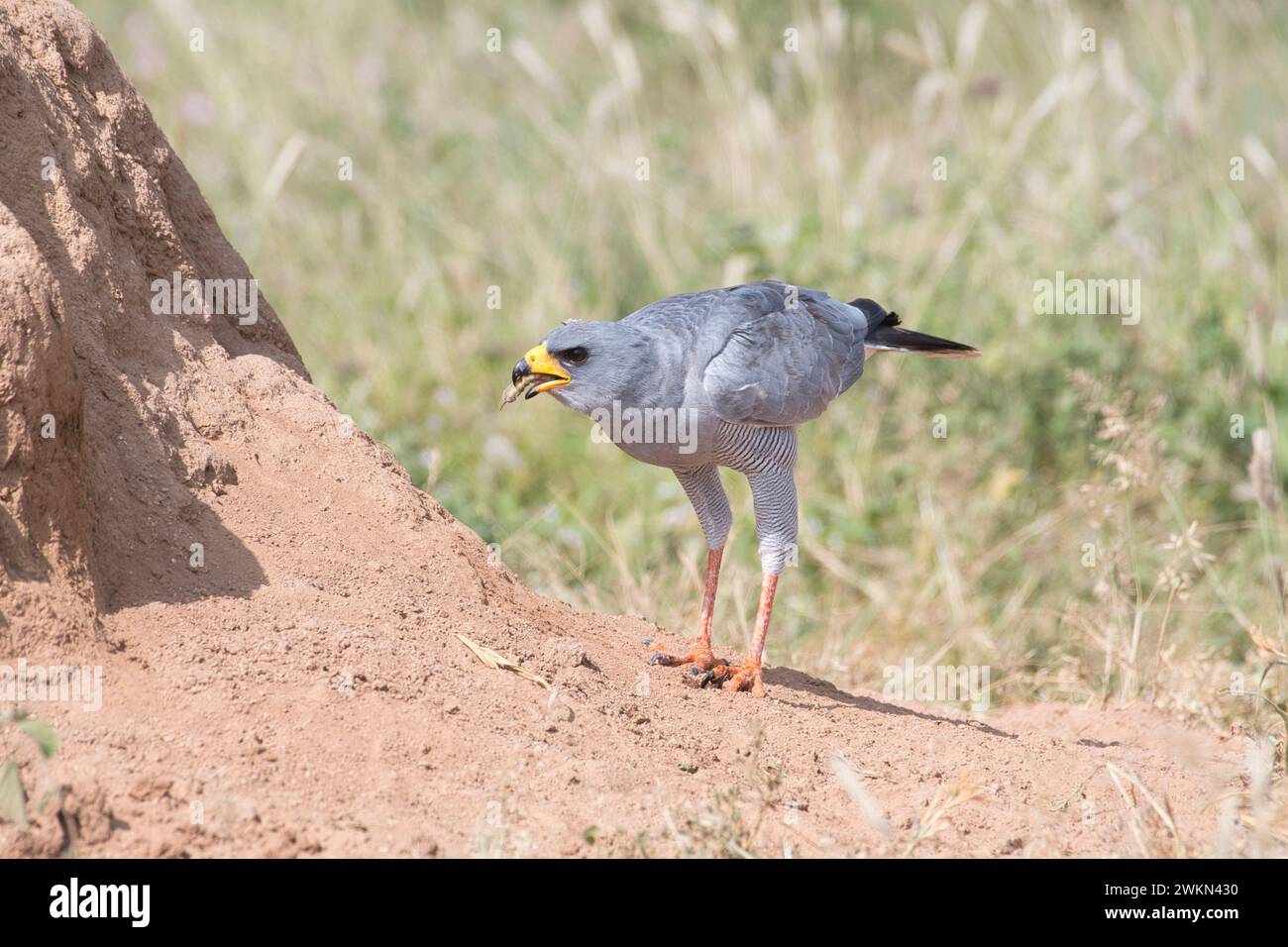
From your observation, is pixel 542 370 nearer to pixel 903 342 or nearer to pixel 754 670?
pixel 754 670

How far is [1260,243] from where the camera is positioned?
955 centimetres

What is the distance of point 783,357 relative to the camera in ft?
16.4

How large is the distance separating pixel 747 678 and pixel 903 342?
1865mm

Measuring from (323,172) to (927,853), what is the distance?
27.6 feet

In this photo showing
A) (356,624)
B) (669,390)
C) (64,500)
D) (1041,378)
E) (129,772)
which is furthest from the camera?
(1041,378)

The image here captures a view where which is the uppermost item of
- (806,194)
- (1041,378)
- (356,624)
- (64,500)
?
(806,194)

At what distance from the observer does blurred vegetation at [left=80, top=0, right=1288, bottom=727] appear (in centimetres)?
680

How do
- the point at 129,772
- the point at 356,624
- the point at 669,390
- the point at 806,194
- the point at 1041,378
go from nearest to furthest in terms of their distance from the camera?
the point at 129,772, the point at 356,624, the point at 669,390, the point at 1041,378, the point at 806,194

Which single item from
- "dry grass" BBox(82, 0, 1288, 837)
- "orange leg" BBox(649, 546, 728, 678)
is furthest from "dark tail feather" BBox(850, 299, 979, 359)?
"orange leg" BBox(649, 546, 728, 678)

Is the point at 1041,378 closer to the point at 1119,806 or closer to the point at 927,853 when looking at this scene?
the point at 1119,806

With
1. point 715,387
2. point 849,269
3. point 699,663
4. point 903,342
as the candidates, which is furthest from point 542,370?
point 849,269

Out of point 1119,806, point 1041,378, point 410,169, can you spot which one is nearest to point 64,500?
point 1119,806

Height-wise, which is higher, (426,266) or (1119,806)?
(426,266)

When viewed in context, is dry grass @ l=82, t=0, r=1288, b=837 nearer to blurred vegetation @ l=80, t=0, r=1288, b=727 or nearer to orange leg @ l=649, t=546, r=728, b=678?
blurred vegetation @ l=80, t=0, r=1288, b=727
